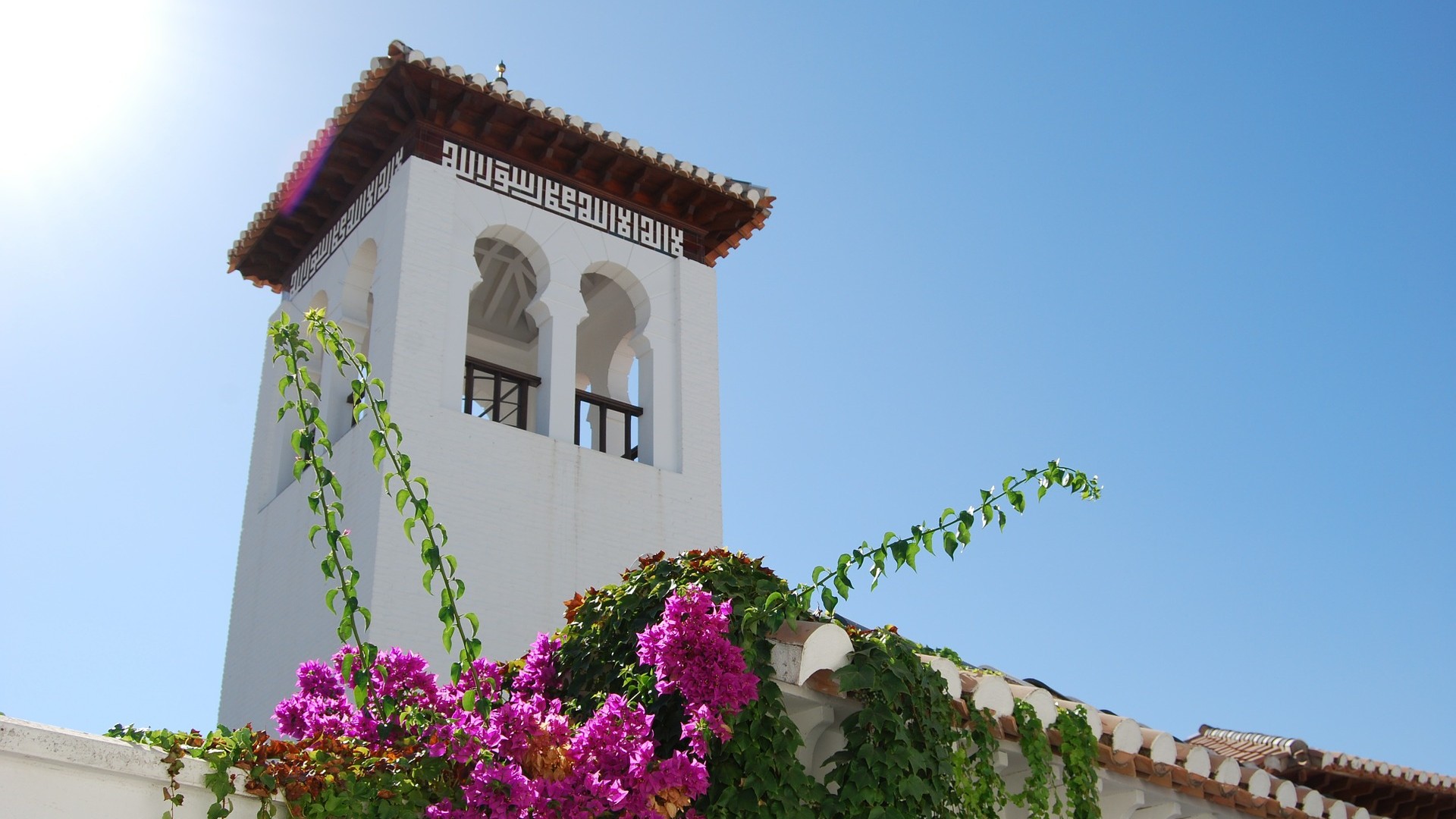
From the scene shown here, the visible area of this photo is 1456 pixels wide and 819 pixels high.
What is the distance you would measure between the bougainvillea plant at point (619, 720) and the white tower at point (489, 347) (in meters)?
3.66

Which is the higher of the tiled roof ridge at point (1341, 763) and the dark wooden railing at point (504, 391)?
the dark wooden railing at point (504, 391)

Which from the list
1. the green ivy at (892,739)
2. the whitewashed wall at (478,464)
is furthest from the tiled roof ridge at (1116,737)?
the whitewashed wall at (478,464)

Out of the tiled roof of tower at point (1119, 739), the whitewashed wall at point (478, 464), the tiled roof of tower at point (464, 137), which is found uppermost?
the tiled roof of tower at point (464, 137)

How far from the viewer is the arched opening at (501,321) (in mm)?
11766

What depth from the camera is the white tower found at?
937 centimetres

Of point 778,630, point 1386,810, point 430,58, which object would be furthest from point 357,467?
→ point 1386,810

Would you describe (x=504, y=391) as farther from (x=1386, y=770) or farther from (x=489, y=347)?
(x=1386, y=770)

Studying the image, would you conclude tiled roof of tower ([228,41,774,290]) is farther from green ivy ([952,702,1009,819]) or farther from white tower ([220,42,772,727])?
green ivy ([952,702,1009,819])


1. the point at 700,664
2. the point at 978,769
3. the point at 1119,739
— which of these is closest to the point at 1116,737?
the point at 1119,739

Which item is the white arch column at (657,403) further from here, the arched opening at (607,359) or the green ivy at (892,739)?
the green ivy at (892,739)

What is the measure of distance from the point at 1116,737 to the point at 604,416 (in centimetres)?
618

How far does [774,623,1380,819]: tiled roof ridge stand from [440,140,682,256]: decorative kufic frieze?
613 centimetres

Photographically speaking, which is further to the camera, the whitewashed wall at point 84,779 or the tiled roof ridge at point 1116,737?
the tiled roof ridge at point 1116,737

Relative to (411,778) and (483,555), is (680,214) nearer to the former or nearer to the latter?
(483,555)
